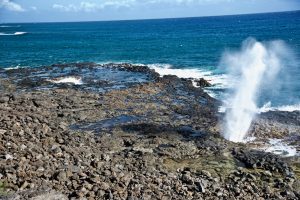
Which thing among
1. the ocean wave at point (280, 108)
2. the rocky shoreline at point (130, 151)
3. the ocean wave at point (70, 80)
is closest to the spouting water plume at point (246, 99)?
the ocean wave at point (280, 108)

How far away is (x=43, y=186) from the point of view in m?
17.7

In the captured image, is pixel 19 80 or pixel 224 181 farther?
pixel 19 80

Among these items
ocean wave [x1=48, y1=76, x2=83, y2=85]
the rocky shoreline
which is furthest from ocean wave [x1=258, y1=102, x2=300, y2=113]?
ocean wave [x1=48, y1=76, x2=83, y2=85]

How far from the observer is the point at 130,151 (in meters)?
23.9

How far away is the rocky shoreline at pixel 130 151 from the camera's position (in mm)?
18484

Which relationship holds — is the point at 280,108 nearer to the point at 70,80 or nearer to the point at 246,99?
the point at 246,99

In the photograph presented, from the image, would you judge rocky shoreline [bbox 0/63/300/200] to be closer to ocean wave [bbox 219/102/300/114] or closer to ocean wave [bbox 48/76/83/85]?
ocean wave [bbox 219/102/300/114]

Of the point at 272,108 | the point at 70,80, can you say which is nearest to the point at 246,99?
the point at 272,108

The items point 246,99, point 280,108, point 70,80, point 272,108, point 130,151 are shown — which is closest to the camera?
point 130,151

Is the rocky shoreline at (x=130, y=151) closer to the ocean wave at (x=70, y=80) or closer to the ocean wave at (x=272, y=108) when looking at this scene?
the ocean wave at (x=272, y=108)

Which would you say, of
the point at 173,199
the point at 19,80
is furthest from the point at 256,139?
the point at 19,80

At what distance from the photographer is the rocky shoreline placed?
728 inches

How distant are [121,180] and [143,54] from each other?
6308cm

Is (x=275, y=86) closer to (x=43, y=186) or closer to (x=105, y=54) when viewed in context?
(x=43, y=186)
